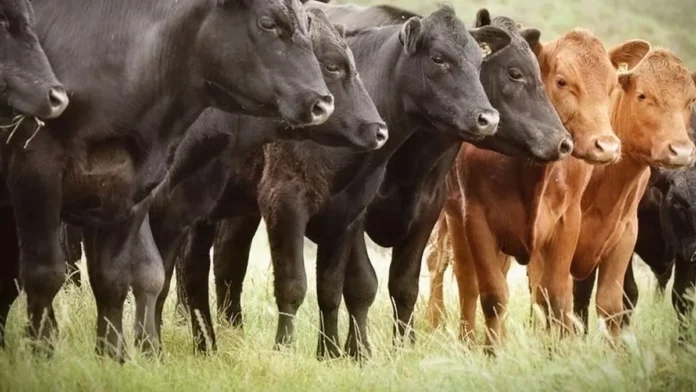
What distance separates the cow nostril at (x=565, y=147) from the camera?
27.2 ft

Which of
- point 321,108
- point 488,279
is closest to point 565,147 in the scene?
point 488,279

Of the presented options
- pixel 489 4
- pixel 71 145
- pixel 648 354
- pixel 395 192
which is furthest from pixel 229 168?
pixel 489 4

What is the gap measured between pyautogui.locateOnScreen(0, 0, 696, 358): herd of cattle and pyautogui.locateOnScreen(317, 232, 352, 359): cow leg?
14 millimetres

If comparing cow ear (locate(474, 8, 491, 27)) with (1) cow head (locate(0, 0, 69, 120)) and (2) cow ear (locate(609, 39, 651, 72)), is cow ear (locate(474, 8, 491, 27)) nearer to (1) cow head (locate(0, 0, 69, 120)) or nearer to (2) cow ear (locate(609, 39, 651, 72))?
(2) cow ear (locate(609, 39, 651, 72))

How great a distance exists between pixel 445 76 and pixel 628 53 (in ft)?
6.56

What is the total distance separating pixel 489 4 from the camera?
16.9 m

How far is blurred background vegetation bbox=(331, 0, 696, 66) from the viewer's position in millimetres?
13288

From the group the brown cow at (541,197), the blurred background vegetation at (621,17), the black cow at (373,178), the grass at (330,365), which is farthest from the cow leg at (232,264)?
the blurred background vegetation at (621,17)

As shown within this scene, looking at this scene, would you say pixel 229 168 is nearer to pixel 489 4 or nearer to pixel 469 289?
pixel 469 289

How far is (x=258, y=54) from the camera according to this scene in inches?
277

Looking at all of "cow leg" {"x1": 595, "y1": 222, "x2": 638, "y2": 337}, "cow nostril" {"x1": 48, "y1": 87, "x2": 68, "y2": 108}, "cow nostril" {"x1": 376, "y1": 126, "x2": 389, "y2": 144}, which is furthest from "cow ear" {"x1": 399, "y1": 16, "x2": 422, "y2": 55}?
"cow nostril" {"x1": 48, "y1": 87, "x2": 68, "y2": 108}

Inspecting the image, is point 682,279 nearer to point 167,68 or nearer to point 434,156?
point 434,156

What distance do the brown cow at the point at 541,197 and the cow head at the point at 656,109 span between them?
40 cm

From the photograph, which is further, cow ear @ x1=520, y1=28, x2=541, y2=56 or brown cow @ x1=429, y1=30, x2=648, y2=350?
cow ear @ x1=520, y1=28, x2=541, y2=56
